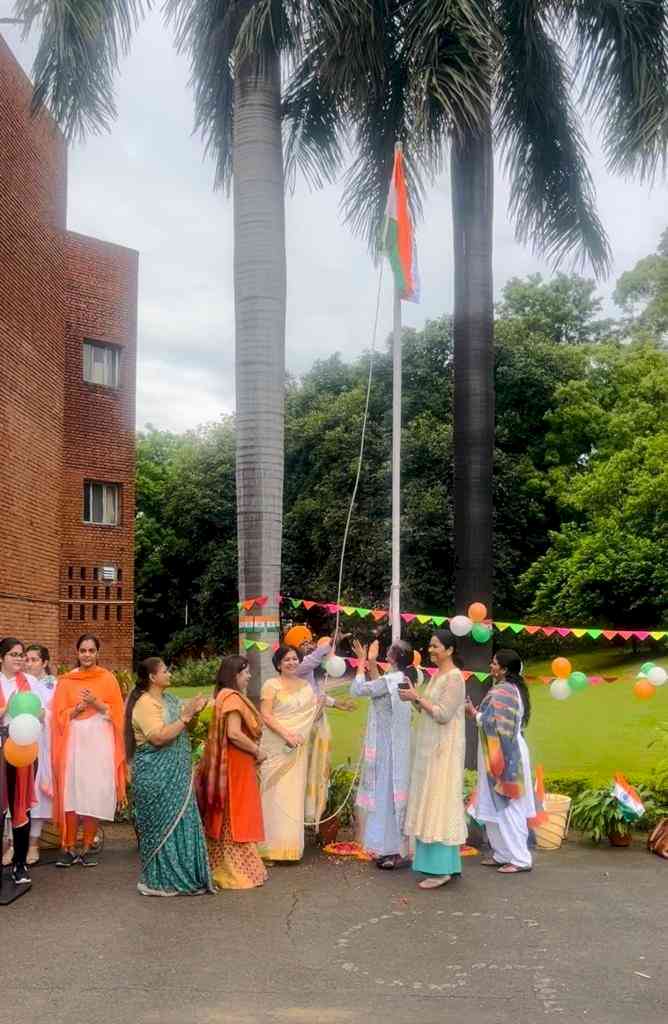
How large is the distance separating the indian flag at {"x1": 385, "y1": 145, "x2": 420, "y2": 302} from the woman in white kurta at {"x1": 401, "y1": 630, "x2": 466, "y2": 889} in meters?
3.58

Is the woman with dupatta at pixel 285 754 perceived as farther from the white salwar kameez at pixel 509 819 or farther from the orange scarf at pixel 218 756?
the white salwar kameez at pixel 509 819

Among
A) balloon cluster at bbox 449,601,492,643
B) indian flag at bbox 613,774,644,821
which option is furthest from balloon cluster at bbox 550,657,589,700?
indian flag at bbox 613,774,644,821

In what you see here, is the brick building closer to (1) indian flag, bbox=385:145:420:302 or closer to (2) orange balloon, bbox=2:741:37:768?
(1) indian flag, bbox=385:145:420:302

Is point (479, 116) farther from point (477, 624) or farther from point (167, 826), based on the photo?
point (167, 826)

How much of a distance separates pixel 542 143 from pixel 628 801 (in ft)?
23.9

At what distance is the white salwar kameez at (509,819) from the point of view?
865 cm

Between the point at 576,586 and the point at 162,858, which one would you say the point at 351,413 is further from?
the point at 162,858

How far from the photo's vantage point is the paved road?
532cm

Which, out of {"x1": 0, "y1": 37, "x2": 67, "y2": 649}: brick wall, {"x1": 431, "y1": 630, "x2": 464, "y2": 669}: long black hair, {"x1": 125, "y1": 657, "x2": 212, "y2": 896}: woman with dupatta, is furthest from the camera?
{"x1": 0, "y1": 37, "x2": 67, "y2": 649}: brick wall

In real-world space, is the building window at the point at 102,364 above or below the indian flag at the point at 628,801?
above

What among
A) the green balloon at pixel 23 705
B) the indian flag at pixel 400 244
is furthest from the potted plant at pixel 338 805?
the indian flag at pixel 400 244

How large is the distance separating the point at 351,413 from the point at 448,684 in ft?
87.7

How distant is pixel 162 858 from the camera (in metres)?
7.70

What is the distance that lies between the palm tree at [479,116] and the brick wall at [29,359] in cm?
519
